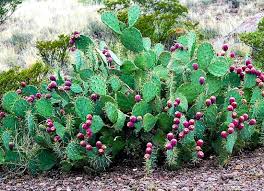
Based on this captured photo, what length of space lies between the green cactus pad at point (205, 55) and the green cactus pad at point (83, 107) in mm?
1109

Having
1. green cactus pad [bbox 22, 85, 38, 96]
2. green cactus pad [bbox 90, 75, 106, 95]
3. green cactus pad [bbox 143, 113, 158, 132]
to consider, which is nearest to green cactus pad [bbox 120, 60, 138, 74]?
green cactus pad [bbox 90, 75, 106, 95]

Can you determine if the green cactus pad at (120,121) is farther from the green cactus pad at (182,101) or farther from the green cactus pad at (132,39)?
the green cactus pad at (132,39)

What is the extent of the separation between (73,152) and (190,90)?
1.17 m

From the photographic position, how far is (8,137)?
528cm

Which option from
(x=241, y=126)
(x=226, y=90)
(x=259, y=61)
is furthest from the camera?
(x=259, y=61)

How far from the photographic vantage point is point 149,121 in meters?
4.99

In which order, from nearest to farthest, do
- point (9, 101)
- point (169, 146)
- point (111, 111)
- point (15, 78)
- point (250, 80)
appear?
1. point (169, 146)
2. point (111, 111)
3. point (250, 80)
4. point (9, 101)
5. point (15, 78)

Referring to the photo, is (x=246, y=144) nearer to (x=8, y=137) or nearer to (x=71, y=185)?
(x=71, y=185)

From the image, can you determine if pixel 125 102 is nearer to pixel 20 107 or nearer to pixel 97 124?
pixel 97 124

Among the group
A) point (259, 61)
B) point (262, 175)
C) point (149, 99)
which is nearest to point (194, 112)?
point (149, 99)

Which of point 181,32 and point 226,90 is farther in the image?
point 181,32

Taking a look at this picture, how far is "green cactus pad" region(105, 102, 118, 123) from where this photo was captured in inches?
195

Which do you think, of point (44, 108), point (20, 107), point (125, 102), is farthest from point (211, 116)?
point (20, 107)

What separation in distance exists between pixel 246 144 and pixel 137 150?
0.97 m
